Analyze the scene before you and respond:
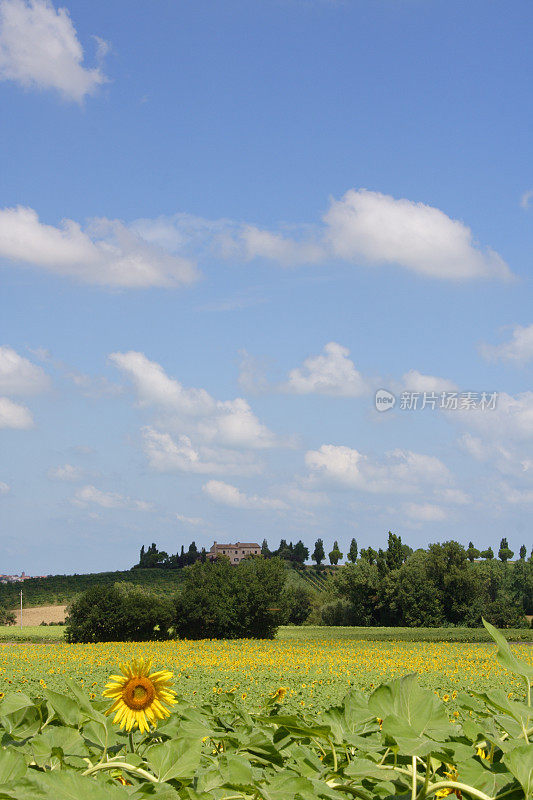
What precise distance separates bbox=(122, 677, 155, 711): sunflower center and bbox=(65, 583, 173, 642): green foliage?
1298 inches

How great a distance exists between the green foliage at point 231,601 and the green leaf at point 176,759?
3458 centimetres

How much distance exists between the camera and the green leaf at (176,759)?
959 mm

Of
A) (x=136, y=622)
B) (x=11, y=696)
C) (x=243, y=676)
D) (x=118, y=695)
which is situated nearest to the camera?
(x=11, y=696)

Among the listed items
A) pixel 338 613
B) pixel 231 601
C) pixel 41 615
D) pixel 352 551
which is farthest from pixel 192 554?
pixel 231 601

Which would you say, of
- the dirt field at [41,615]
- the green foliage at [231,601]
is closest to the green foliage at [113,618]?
the green foliage at [231,601]

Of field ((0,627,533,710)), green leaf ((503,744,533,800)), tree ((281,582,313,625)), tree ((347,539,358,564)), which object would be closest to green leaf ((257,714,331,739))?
green leaf ((503,744,533,800))

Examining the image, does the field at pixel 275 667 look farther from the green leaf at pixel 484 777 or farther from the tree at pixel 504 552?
the tree at pixel 504 552

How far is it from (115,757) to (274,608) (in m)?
35.5

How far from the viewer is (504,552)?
11288cm

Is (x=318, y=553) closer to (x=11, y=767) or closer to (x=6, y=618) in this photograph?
(x=6, y=618)

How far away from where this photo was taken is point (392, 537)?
5403cm

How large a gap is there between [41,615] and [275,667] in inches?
1954

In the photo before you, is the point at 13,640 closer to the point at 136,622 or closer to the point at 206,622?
the point at 136,622

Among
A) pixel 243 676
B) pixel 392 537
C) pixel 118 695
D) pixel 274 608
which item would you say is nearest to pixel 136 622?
pixel 274 608
